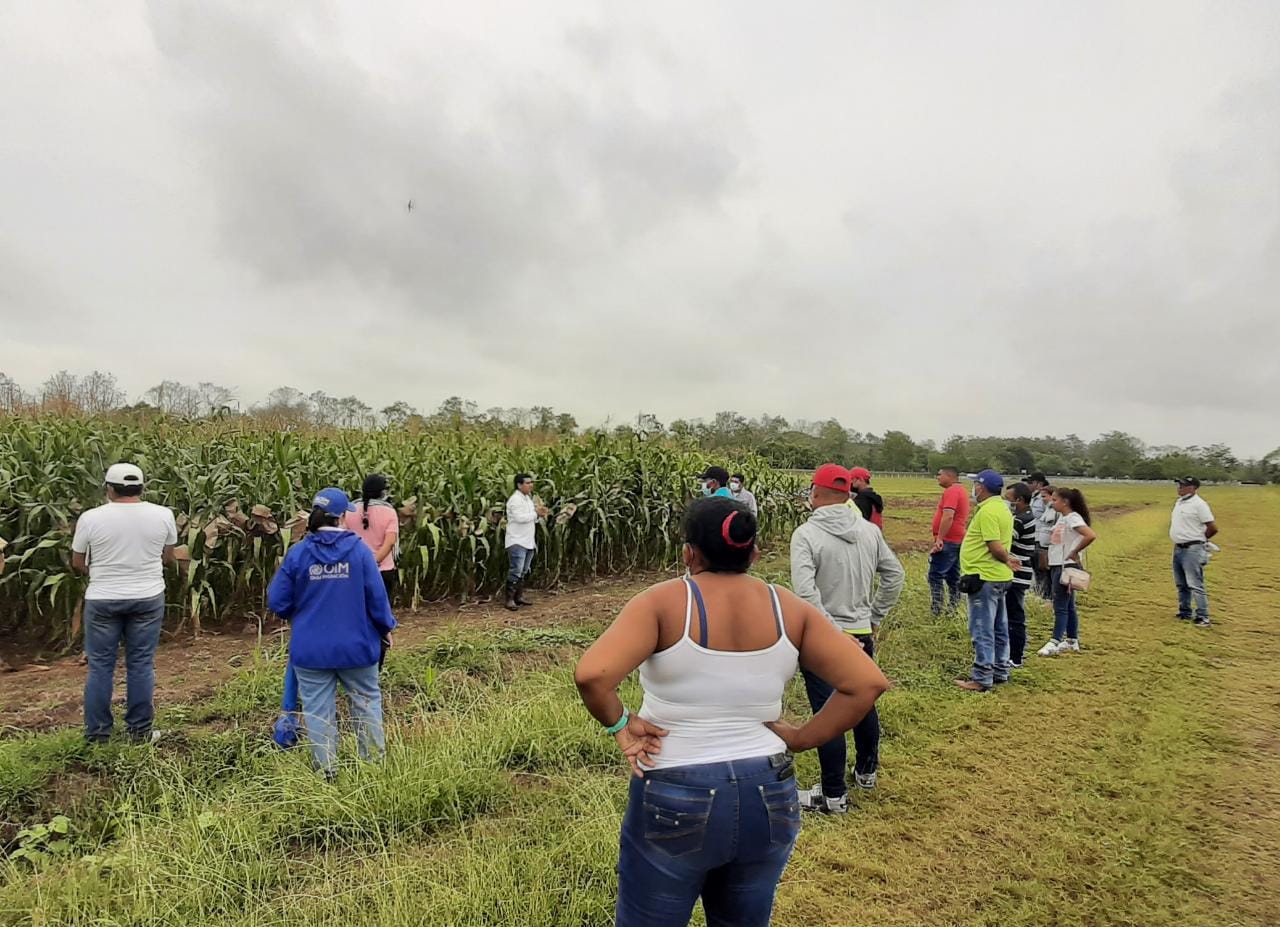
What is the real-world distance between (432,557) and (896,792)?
20.8ft

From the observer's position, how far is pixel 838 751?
3.71m

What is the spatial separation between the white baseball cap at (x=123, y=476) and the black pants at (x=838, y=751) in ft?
14.6

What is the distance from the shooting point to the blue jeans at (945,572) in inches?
326

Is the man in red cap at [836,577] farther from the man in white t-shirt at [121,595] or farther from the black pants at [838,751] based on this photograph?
the man in white t-shirt at [121,595]

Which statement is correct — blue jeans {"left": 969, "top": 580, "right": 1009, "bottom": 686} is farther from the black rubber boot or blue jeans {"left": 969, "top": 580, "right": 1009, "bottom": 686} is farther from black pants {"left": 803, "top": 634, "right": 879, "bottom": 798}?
the black rubber boot

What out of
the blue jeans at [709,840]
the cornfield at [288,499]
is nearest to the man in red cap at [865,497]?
the cornfield at [288,499]

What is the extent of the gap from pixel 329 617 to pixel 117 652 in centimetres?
167

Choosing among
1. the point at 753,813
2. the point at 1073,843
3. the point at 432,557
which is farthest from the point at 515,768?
the point at 432,557

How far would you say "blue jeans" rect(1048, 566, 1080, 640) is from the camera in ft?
23.7

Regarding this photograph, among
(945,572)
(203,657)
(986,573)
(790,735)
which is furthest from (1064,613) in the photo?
(203,657)

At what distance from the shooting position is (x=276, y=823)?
3.28 meters

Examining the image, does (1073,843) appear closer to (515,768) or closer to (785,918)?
(785,918)

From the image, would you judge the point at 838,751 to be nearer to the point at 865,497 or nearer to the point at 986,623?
the point at 986,623

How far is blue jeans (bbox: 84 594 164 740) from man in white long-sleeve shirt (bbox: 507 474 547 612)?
4.42m
